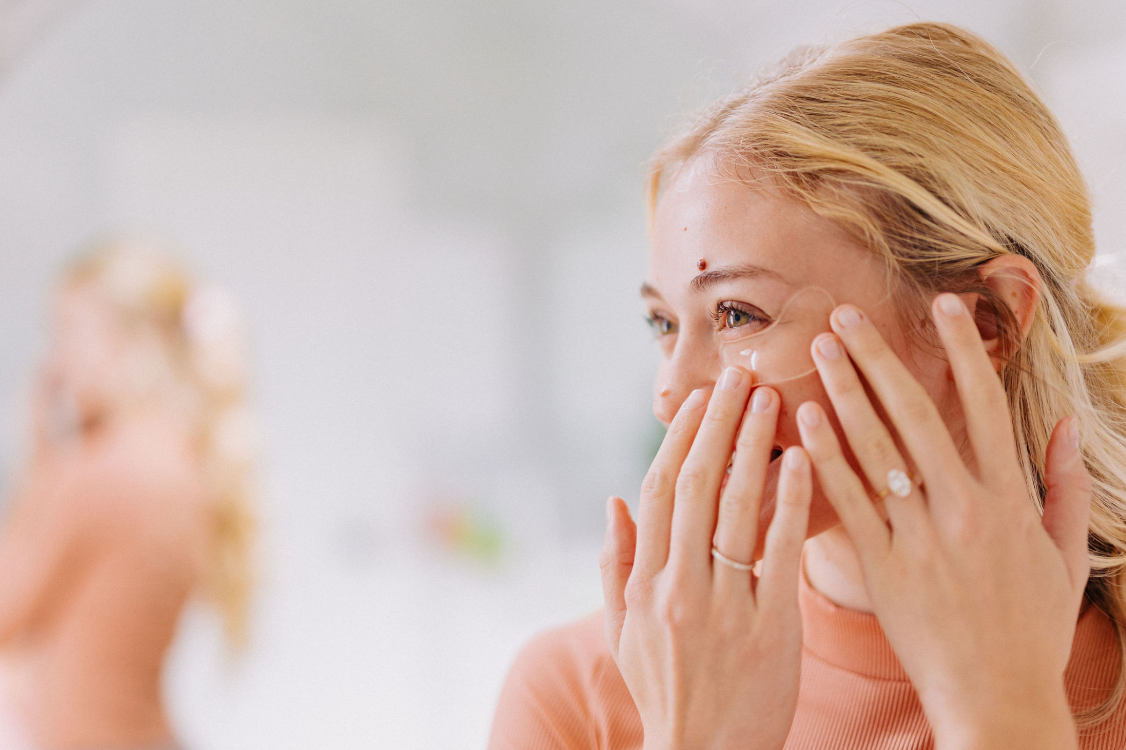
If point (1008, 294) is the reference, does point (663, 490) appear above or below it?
below

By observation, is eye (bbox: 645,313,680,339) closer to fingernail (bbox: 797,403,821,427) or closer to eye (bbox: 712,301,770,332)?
eye (bbox: 712,301,770,332)

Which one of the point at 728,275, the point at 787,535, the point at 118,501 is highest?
the point at 118,501

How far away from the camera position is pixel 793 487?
77cm

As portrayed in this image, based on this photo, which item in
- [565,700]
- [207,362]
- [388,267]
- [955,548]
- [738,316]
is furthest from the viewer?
[388,267]

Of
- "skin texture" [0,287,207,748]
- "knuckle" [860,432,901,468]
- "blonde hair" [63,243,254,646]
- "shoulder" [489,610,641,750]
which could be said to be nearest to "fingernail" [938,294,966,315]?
"knuckle" [860,432,901,468]

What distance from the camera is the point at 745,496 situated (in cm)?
78

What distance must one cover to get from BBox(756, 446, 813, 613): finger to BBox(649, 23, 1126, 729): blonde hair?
20 centimetres

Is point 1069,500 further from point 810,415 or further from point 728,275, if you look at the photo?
point 728,275

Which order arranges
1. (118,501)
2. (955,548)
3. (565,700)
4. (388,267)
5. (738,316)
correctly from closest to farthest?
(955,548) < (738,316) < (565,700) < (118,501) < (388,267)

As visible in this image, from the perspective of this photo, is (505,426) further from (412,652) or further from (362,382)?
(412,652)

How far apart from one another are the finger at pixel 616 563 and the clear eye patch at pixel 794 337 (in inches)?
7.6

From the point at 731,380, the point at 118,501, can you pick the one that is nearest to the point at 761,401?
the point at 731,380

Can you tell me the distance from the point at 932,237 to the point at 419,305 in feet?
8.45

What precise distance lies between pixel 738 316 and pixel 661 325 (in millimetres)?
142
